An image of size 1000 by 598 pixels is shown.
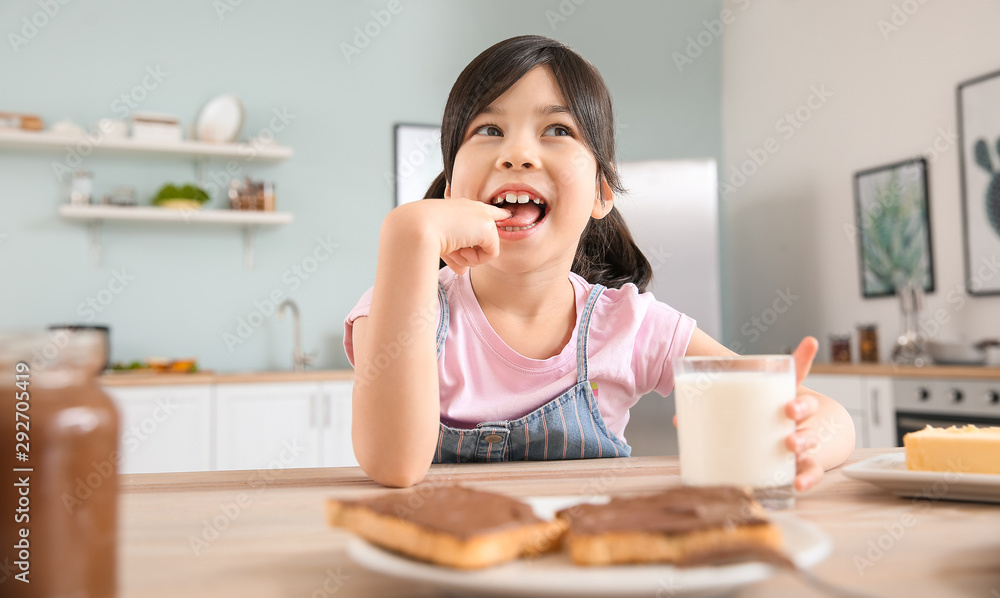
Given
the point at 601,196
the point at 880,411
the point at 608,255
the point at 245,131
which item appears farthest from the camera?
the point at 245,131

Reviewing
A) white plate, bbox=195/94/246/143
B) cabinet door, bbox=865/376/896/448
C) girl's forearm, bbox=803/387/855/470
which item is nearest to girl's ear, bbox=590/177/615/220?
girl's forearm, bbox=803/387/855/470

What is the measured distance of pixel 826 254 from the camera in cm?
383

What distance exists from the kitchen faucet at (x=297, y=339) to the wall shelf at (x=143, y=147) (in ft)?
2.37

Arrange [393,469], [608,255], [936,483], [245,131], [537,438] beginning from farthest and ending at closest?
1. [245,131]
2. [608,255]
3. [537,438]
4. [393,469]
5. [936,483]

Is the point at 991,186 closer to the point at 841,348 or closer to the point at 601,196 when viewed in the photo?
the point at 841,348

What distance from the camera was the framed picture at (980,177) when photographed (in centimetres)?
291

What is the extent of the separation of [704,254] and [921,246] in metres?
1.00

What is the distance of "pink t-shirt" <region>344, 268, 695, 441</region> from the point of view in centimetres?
121

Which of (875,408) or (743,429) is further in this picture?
(875,408)

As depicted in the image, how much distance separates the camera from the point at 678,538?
15.5 inches

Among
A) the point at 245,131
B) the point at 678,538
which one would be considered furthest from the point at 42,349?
the point at 245,131

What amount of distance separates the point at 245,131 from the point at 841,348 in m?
3.02

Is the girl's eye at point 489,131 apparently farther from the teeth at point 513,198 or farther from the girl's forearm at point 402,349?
the girl's forearm at point 402,349

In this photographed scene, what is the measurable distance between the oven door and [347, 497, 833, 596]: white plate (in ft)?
8.13
